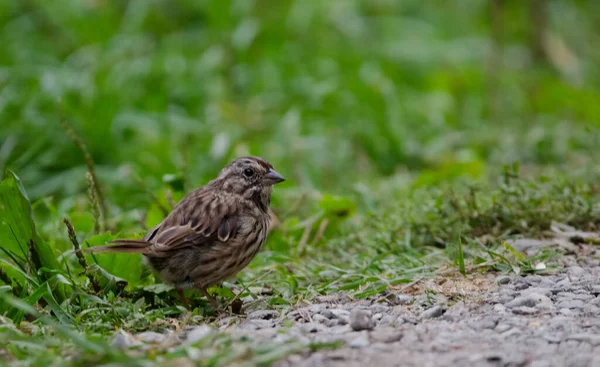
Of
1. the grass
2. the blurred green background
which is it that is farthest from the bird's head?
the blurred green background

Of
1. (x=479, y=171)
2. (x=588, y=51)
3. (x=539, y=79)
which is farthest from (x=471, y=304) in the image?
(x=588, y=51)

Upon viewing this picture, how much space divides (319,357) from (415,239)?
2.16 metres

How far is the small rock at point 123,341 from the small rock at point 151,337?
0.15 feet

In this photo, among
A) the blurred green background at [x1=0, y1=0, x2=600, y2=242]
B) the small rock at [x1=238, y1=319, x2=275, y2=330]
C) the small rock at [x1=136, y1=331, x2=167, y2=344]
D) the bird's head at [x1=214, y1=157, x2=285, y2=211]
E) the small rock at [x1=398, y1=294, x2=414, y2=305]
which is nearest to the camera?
the small rock at [x1=136, y1=331, x2=167, y2=344]

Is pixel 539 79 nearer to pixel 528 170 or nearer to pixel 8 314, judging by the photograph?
pixel 528 170

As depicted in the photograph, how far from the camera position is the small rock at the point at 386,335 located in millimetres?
3549

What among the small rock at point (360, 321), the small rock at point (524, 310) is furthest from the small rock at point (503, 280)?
the small rock at point (360, 321)

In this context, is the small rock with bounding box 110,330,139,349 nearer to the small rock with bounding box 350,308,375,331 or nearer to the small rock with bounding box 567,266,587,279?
the small rock with bounding box 350,308,375,331

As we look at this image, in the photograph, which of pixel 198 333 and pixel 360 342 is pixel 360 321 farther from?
pixel 198 333

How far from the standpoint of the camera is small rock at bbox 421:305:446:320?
12.9 ft

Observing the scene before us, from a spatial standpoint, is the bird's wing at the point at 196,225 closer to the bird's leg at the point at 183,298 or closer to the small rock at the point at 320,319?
the bird's leg at the point at 183,298

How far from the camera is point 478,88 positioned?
947 centimetres

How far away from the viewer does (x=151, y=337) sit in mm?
3645

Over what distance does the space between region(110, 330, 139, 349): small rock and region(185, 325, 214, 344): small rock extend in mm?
202
